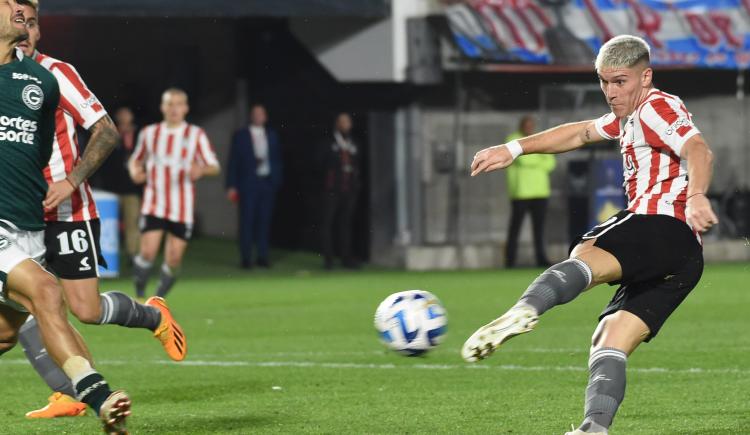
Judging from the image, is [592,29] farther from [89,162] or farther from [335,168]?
[89,162]

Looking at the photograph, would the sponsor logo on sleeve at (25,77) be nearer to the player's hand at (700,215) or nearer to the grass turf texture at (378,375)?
the grass turf texture at (378,375)

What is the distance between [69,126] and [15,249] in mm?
1872

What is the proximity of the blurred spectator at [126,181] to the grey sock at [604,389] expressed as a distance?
15205mm

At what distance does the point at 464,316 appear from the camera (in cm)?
1390

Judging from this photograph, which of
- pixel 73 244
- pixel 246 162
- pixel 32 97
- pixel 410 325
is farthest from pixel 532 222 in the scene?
pixel 32 97

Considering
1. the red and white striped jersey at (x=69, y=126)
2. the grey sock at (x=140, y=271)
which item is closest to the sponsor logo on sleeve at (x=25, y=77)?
the red and white striped jersey at (x=69, y=126)

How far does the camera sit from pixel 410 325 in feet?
21.4

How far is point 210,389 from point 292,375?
795 mm

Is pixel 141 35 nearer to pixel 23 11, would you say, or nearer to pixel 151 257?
pixel 151 257

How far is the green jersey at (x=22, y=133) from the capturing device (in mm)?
6238

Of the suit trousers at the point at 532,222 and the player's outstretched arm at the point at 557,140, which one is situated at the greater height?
the player's outstretched arm at the point at 557,140

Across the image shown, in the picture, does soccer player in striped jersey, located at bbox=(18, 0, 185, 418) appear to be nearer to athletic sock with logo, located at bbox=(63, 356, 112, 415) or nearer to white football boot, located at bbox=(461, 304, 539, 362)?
athletic sock with logo, located at bbox=(63, 356, 112, 415)

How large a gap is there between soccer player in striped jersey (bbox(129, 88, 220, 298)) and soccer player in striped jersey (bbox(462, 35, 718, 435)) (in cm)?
862

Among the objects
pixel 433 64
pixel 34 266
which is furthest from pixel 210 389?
pixel 433 64
